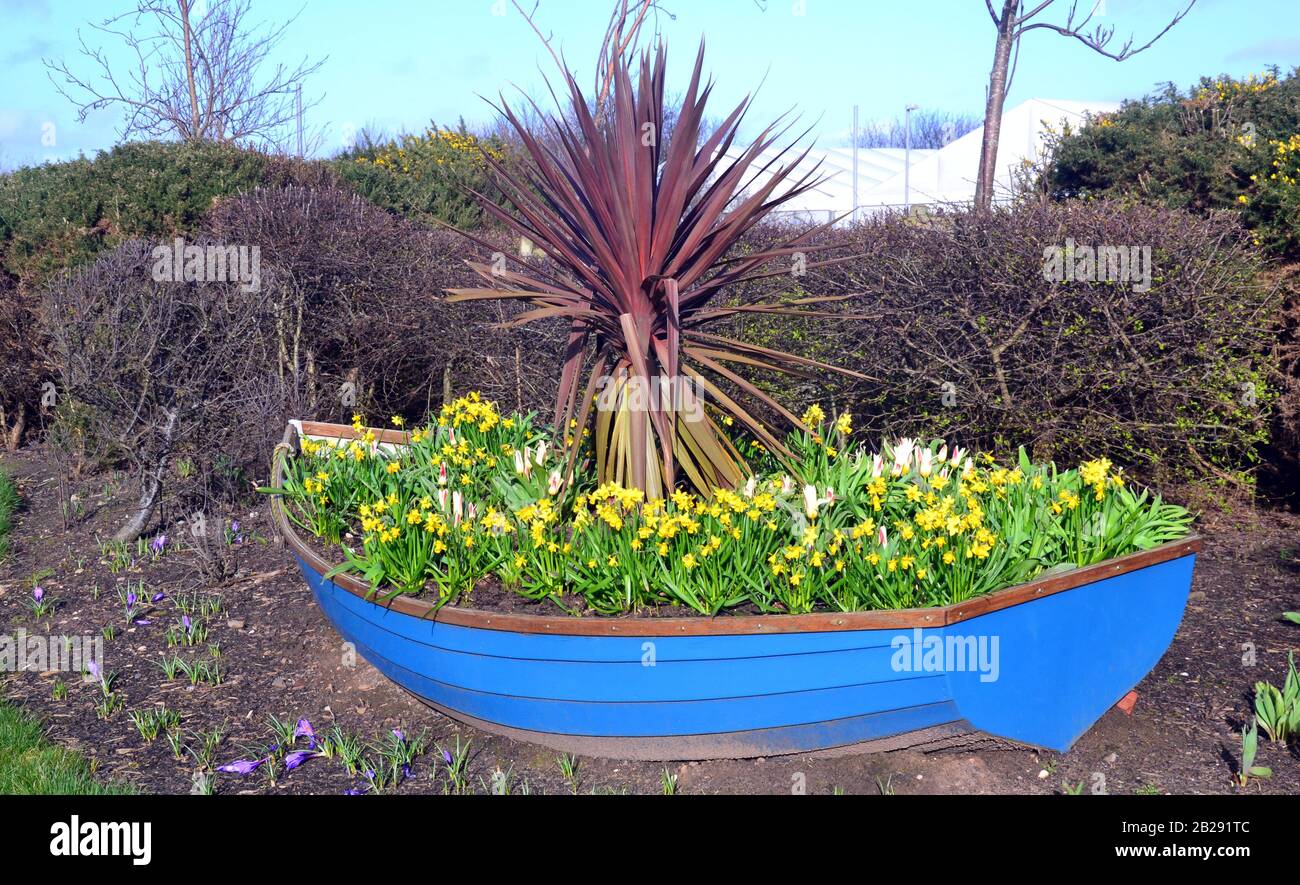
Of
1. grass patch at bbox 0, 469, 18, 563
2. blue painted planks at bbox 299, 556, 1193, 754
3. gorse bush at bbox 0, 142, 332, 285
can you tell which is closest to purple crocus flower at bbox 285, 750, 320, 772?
blue painted planks at bbox 299, 556, 1193, 754

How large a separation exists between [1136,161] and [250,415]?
6982mm

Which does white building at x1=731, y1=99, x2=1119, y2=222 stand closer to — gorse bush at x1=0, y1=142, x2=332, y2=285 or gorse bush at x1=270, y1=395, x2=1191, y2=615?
gorse bush at x1=0, y1=142, x2=332, y2=285

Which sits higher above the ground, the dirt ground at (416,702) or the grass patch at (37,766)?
the dirt ground at (416,702)

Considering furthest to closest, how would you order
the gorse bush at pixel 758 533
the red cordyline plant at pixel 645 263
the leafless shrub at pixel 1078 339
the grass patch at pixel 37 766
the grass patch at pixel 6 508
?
1. the grass patch at pixel 6 508
2. the leafless shrub at pixel 1078 339
3. the red cordyline plant at pixel 645 263
4. the grass patch at pixel 37 766
5. the gorse bush at pixel 758 533

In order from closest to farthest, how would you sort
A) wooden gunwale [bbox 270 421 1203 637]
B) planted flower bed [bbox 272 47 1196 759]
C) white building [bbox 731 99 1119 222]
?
wooden gunwale [bbox 270 421 1203 637], planted flower bed [bbox 272 47 1196 759], white building [bbox 731 99 1119 222]

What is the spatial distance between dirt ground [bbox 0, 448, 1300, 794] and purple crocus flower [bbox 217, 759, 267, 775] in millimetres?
31

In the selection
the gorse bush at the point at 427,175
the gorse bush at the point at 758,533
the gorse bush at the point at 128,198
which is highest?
the gorse bush at the point at 427,175

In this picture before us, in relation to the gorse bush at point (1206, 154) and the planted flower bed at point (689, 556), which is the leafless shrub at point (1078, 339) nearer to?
the gorse bush at point (1206, 154)

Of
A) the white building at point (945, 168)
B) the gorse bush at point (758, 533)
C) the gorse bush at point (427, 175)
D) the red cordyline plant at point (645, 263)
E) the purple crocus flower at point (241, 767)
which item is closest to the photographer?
the gorse bush at point (758, 533)

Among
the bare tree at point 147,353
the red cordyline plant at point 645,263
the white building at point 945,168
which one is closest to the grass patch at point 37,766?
the red cordyline plant at point 645,263

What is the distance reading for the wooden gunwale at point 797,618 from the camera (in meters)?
3.26

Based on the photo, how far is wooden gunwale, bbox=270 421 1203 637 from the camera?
3.26 m

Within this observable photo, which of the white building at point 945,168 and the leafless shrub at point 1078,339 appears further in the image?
the white building at point 945,168
